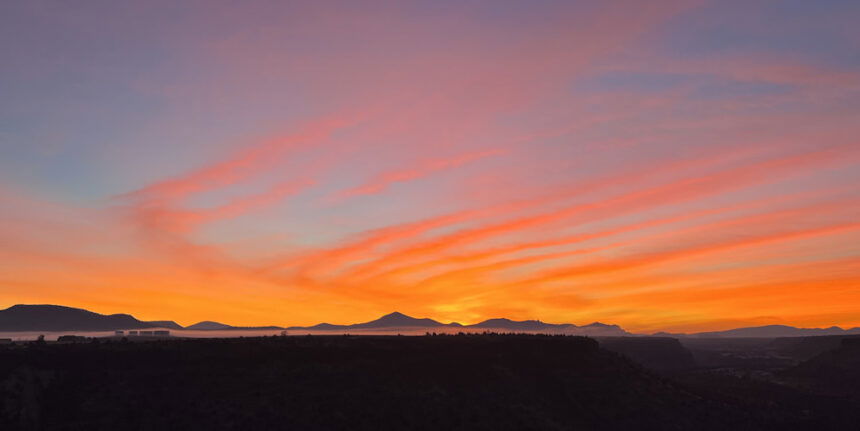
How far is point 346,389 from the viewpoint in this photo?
51.4m

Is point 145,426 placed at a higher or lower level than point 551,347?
lower

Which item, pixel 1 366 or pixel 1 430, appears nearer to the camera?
pixel 1 430

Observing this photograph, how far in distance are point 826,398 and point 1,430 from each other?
354ft

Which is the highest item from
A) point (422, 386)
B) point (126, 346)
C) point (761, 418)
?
point (126, 346)

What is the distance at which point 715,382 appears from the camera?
105 metres

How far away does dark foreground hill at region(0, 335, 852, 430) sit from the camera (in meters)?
43.6

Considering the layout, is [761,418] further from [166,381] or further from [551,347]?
[166,381]

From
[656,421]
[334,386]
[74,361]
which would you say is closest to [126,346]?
[74,361]

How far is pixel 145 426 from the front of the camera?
41.4 metres

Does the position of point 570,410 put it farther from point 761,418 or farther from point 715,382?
point 715,382

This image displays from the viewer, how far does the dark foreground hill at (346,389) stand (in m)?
43.6

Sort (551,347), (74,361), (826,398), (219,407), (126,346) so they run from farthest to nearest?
(826,398) < (551,347) < (126,346) < (74,361) < (219,407)

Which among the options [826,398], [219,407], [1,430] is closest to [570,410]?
[219,407]

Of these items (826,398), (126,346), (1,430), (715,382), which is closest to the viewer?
(1,430)
